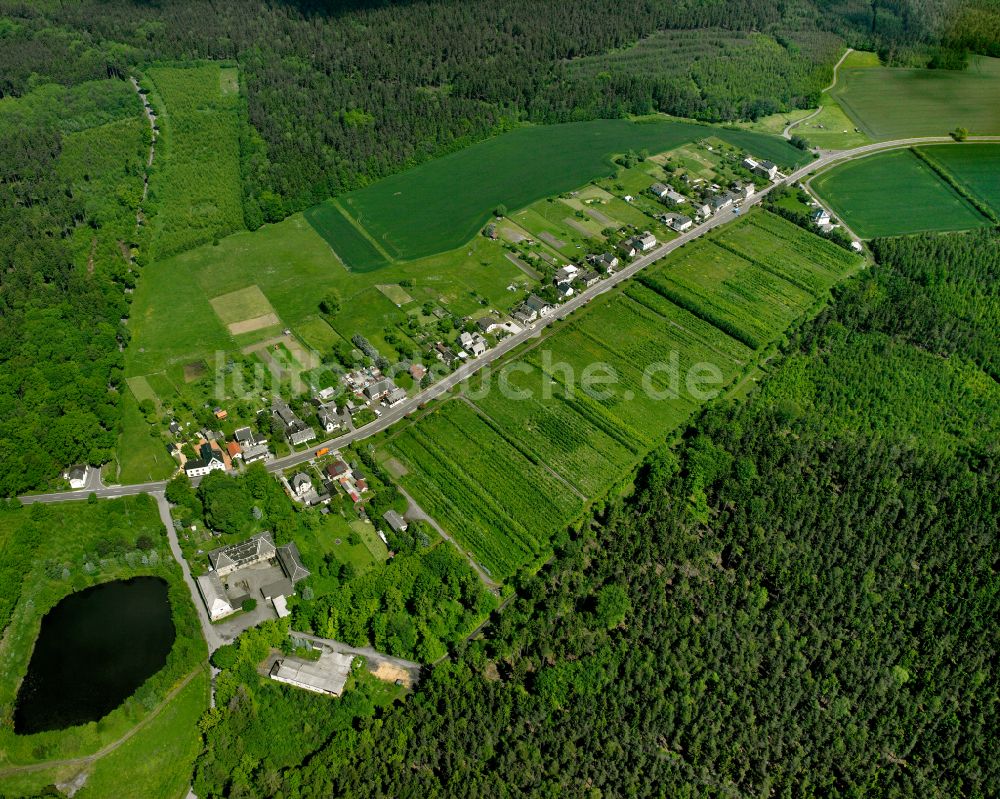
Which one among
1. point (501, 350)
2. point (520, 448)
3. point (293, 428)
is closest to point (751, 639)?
point (520, 448)

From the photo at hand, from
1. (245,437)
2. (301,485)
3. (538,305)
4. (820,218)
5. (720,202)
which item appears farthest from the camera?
(720,202)

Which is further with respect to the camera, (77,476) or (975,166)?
(975,166)

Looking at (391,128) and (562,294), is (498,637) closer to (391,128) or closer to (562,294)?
(562,294)

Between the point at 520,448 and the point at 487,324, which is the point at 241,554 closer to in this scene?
the point at 520,448

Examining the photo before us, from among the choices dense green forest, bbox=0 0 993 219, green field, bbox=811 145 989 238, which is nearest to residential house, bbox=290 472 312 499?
dense green forest, bbox=0 0 993 219

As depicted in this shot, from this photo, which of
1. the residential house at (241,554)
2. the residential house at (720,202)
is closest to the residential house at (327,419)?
the residential house at (241,554)

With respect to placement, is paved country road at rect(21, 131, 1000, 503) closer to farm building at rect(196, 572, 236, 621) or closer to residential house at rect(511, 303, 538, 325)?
residential house at rect(511, 303, 538, 325)

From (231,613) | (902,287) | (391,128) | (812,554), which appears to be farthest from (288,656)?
(391,128)
